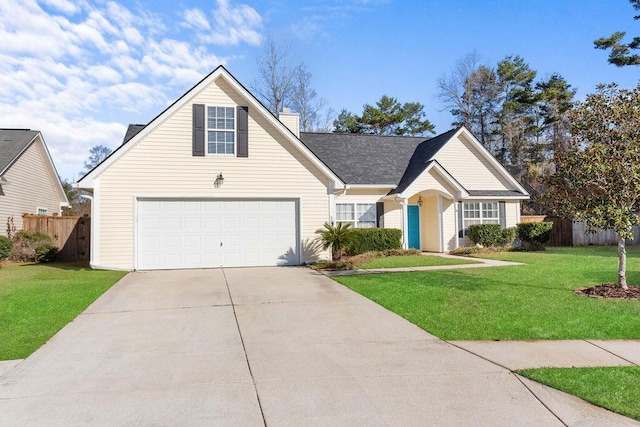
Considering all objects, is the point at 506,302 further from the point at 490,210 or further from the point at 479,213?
the point at 490,210

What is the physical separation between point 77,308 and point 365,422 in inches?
254

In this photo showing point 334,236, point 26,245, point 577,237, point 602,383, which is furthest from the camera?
point 577,237

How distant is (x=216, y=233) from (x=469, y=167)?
12194mm

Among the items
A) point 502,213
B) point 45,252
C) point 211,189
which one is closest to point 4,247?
point 45,252

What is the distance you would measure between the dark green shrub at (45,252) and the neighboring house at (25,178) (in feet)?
7.17

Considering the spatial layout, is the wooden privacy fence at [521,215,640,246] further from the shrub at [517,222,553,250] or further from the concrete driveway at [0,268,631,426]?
the concrete driveway at [0,268,631,426]

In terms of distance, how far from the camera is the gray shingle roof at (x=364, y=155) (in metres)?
17.5

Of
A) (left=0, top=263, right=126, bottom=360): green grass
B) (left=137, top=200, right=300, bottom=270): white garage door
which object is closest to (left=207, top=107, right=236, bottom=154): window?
(left=137, top=200, right=300, bottom=270): white garage door

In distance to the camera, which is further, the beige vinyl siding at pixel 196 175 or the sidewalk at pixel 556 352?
the beige vinyl siding at pixel 196 175

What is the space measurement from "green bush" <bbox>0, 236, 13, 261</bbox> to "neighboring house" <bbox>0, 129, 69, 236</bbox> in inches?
Answer: 83.4

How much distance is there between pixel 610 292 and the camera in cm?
791

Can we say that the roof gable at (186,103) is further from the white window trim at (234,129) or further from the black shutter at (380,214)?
the black shutter at (380,214)

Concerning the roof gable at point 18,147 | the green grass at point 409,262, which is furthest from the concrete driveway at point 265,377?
the roof gable at point 18,147

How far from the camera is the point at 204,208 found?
523 inches
